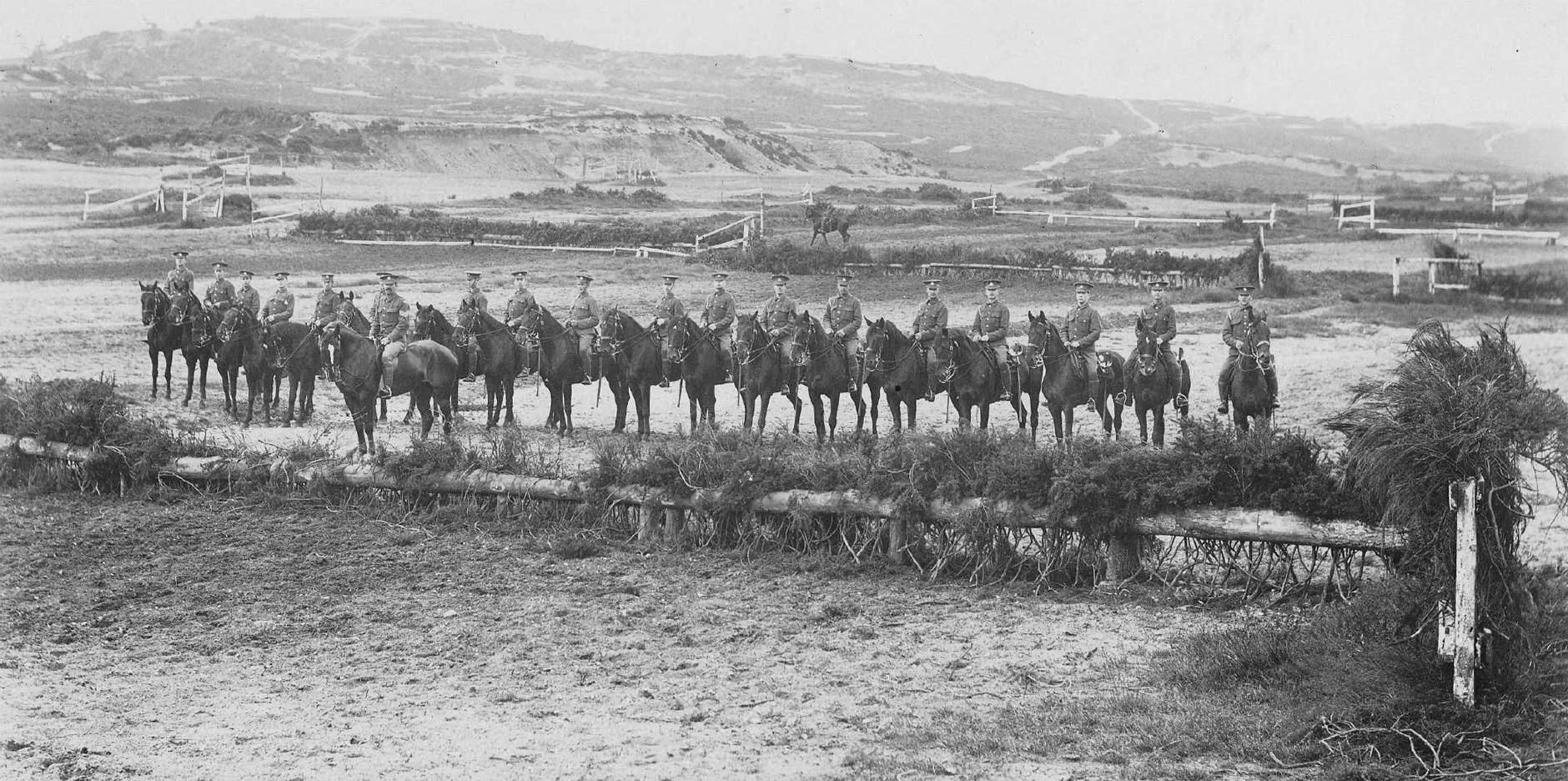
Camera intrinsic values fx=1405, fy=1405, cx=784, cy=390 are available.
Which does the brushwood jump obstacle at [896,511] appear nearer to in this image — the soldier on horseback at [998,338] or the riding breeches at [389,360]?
the riding breeches at [389,360]

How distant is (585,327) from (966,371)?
215 inches

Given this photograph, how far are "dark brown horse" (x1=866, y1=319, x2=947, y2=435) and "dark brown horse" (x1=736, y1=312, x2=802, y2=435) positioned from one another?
1096 millimetres

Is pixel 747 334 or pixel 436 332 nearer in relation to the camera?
pixel 747 334

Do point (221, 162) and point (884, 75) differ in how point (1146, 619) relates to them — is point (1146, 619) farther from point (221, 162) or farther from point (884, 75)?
point (884, 75)

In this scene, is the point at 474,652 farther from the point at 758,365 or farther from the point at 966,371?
the point at 966,371

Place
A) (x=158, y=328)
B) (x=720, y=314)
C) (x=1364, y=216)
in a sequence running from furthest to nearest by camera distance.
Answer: (x=1364, y=216), (x=158, y=328), (x=720, y=314)

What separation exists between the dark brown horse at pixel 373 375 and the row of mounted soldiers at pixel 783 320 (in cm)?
24

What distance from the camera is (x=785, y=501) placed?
1203cm

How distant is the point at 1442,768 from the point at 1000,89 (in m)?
161

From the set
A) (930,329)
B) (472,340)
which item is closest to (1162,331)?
(930,329)

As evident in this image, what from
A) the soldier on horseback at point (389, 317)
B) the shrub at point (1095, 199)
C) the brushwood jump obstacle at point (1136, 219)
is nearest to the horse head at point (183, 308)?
the soldier on horseback at point (389, 317)

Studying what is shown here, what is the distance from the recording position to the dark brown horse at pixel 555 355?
1922cm

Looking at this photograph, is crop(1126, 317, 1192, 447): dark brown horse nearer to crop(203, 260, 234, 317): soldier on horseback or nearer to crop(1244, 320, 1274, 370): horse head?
crop(1244, 320, 1274, 370): horse head

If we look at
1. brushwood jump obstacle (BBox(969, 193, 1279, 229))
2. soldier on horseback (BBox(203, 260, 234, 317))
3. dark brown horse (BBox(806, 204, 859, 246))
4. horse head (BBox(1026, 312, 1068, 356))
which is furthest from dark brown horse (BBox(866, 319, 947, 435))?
brushwood jump obstacle (BBox(969, 193, 1279, 229))
